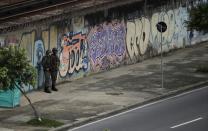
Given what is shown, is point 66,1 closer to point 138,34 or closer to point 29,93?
point 138,34

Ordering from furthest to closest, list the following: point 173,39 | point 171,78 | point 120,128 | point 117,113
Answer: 1. point 173,39
2. point 171,78
3. point 117,113
4. point 120,128

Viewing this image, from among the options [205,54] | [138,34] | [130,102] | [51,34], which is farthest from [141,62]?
[130,102]

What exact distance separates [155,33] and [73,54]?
698cm

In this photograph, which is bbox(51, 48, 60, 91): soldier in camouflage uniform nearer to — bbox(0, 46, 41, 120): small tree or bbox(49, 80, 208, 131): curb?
bbox(49, 80, 208, 131): curb

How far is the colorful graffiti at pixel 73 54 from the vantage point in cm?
2938

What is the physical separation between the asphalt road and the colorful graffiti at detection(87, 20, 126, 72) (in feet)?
19.8

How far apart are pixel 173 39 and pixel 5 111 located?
587 inches

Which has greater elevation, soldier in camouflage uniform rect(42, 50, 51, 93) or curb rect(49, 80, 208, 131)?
soldier in camouflage uniform rect(42, 50, 51, 93)

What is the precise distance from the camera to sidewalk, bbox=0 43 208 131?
23.3 meters

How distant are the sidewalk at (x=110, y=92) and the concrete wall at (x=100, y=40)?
1.79 ft

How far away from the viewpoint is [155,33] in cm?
3572

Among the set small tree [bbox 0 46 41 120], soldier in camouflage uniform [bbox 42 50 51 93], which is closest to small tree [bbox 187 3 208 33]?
soldier in camouflage uniform [bbox 42 50 51 93]

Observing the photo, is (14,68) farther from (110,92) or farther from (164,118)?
(110,92)

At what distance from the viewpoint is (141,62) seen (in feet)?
113
